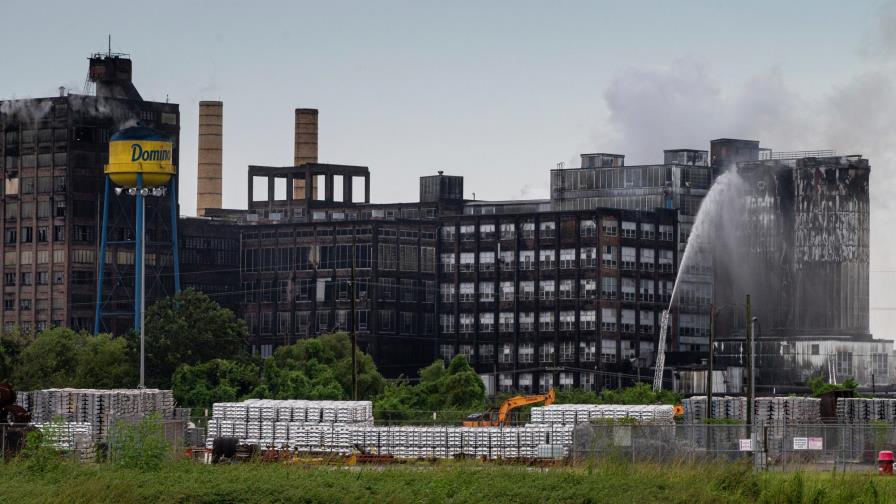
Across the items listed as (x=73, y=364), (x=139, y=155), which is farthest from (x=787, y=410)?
(x=139, y=155)

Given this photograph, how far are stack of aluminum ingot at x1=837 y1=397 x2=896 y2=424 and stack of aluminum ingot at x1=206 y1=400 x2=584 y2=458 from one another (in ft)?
86.0

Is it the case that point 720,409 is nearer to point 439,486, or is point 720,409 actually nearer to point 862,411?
point 862,411

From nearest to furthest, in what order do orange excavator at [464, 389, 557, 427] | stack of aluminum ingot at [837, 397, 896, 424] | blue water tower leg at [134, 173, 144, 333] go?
orange excavator at [464, 389, 557, 427]
stack of aluminum ingot at [837, 397, 896, 424]
blue water tower leg at [134, 173, 144, 333]

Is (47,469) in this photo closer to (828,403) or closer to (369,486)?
(369,486)

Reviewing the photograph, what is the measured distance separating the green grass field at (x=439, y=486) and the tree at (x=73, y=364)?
88.5m

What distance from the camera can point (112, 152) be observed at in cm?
17200

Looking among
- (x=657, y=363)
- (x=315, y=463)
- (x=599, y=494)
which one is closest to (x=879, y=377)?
(x=657, y=363)

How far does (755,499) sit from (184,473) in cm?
2158

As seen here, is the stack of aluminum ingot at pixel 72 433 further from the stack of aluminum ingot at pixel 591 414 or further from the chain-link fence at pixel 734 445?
the stack of aluminum ingot at pixel 591 414

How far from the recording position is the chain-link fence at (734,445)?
78769 mm

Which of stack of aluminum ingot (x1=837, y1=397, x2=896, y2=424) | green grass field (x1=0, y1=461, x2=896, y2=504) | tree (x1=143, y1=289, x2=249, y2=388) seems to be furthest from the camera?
tree (x1=143, y1=289, x2=249, y2=388)

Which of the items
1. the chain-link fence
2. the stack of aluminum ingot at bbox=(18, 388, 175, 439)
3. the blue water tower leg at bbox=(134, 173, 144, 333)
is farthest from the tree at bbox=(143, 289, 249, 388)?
the chain-link fence

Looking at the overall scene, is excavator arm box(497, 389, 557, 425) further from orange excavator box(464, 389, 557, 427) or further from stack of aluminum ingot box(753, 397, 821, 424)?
stack of aluminum ingot box(753, 397, 821, 424)

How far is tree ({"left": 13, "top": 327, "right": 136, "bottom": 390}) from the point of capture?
159375 mm
